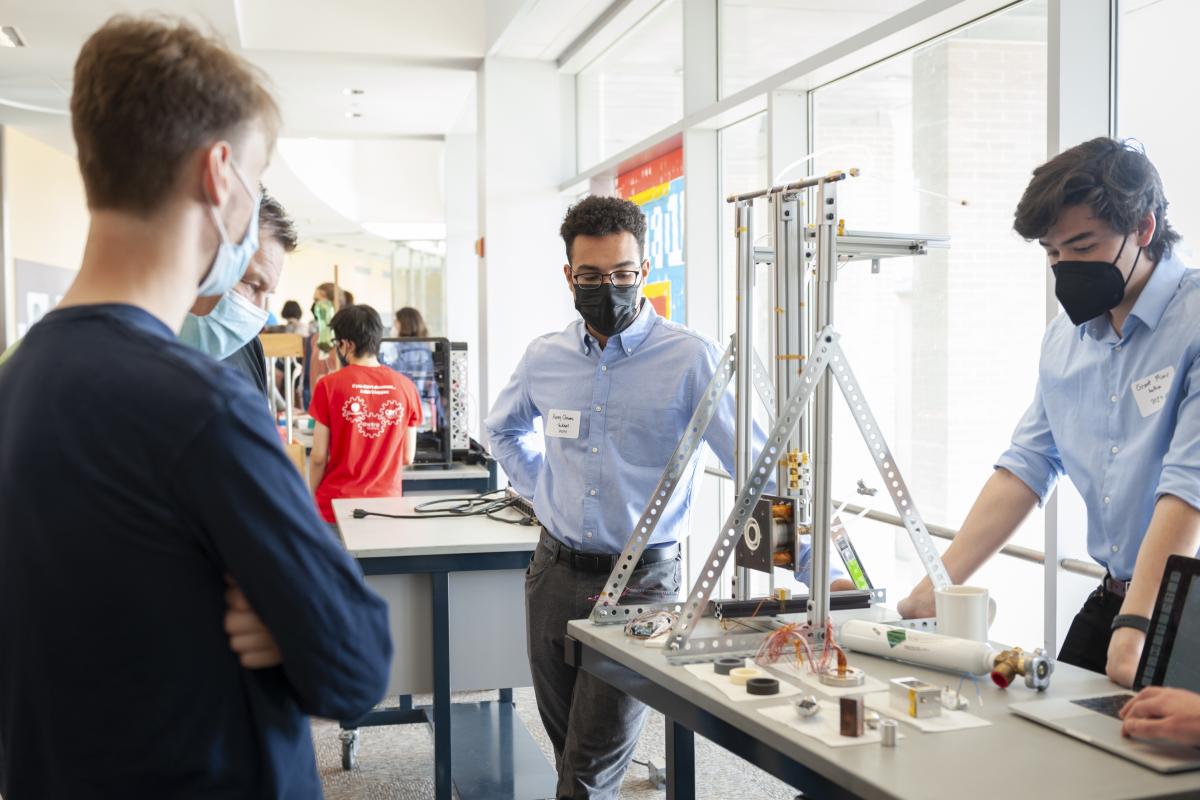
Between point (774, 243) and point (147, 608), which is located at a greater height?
point (774, 243)

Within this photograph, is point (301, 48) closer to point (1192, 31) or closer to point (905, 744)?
point (1192, 31)

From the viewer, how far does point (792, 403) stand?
179 centimetres

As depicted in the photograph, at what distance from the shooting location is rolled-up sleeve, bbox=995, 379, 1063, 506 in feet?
6.82

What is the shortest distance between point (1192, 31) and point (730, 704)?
72.7 inches

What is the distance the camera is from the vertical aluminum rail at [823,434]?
5.80ft

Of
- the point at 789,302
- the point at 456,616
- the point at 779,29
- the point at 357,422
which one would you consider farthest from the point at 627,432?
the point at 357,422

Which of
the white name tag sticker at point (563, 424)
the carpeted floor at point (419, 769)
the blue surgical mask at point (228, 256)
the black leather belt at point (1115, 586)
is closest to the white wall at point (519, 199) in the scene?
the carpeted floor at point (419, 769)

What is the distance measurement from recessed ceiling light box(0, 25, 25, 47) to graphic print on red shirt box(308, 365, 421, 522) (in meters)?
3.68

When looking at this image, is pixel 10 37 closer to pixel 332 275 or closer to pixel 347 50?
pixel 347 50

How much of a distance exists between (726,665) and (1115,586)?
73 cm

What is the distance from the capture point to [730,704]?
155 centimetres

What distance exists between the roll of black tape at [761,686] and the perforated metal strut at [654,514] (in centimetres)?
48

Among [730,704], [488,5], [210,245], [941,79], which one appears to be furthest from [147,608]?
[488,5]

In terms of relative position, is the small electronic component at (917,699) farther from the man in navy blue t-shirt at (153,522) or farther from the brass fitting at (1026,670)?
the man in navy blue t-shirt at (153,522)
